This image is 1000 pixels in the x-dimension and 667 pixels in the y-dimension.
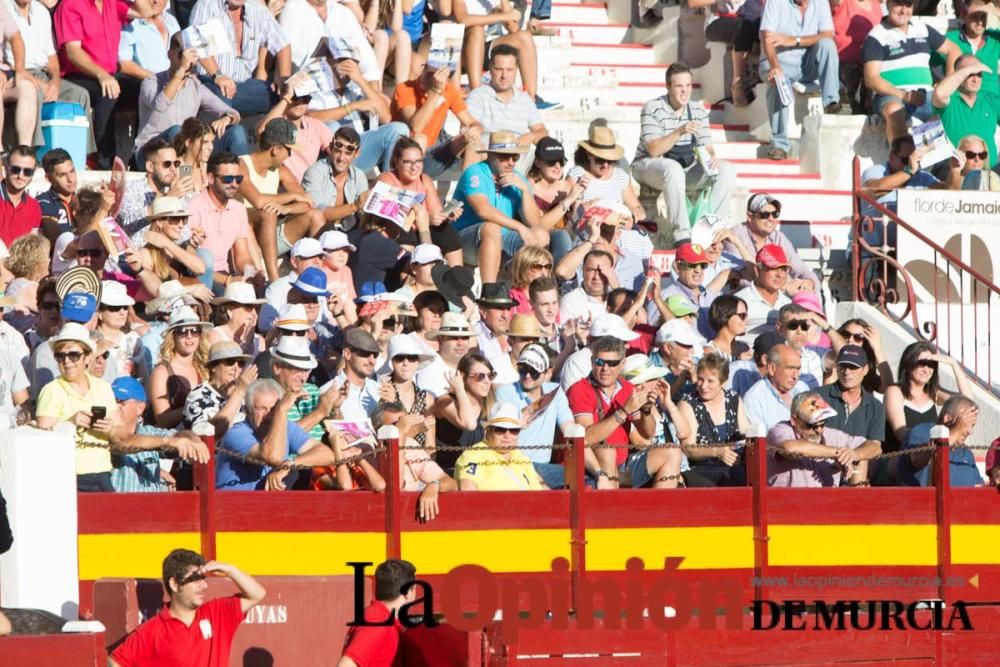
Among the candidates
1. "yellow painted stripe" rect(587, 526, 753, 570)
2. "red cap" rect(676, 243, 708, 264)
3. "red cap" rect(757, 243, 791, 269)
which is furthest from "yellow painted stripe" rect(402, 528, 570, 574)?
"red cap" rect(757, 243, 791, 269)

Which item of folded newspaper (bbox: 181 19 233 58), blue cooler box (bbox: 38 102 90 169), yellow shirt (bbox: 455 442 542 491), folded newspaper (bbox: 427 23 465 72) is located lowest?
yellow shirt (bbox: 455 442 542 491)

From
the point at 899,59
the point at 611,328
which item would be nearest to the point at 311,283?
the point at 611,328

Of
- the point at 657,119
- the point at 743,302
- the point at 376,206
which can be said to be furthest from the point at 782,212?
the point at 376,206

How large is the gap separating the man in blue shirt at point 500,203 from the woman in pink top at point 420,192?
0.37 ft

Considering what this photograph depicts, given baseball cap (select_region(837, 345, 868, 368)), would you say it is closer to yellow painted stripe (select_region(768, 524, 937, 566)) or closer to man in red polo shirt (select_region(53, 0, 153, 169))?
yellow painted stripe (select_region(768, 524, 937, 566))

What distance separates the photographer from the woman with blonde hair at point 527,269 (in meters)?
14.6

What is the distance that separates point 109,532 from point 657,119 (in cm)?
608

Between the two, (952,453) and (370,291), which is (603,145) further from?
(952,453)

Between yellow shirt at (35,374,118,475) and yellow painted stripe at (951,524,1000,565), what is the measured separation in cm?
458

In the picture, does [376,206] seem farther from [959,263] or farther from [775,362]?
[959,263]

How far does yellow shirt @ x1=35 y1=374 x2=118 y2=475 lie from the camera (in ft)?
39.3

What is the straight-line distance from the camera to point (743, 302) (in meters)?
14.8

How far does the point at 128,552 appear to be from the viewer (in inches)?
474

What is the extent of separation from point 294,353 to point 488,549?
1.40 metres
